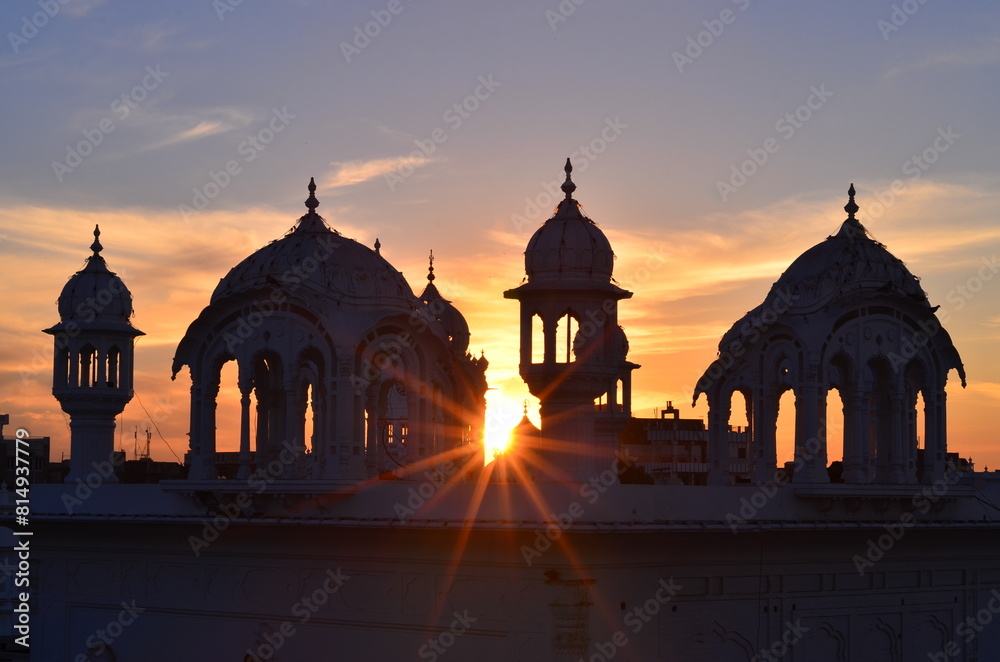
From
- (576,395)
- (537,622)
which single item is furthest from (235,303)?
(537,622)

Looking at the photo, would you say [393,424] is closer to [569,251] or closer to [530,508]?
[569,251]

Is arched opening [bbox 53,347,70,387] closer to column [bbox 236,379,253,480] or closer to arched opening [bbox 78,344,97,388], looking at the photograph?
arched opening [bbox 78,344,97,388]

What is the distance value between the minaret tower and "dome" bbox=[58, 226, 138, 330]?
1373cm

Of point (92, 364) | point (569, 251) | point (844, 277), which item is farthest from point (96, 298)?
point (844, 277)

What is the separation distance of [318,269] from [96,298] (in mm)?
10093

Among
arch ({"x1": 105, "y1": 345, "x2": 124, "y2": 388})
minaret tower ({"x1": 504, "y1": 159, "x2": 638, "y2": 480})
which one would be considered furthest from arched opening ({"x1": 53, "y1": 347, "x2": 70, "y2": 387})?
minaret tower ({"x1": 504, "y1": 159, "x2": 638, "y2": 480})

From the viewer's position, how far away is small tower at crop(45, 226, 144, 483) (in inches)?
1673

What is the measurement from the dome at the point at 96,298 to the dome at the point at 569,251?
13.8 metres

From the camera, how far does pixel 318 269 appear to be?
1410 inches

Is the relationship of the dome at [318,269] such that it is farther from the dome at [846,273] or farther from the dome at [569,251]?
the dome at [846,273]

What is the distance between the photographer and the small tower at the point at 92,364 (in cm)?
4250

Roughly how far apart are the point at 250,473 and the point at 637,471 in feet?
46.1

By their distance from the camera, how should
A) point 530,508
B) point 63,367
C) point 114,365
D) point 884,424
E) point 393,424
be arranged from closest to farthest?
point 530,508
point 884,424
point 63,367
point 114,365
point 393,424

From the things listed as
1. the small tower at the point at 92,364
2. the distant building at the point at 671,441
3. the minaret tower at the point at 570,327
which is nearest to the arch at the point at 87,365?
the small tower at the point at 92,364
